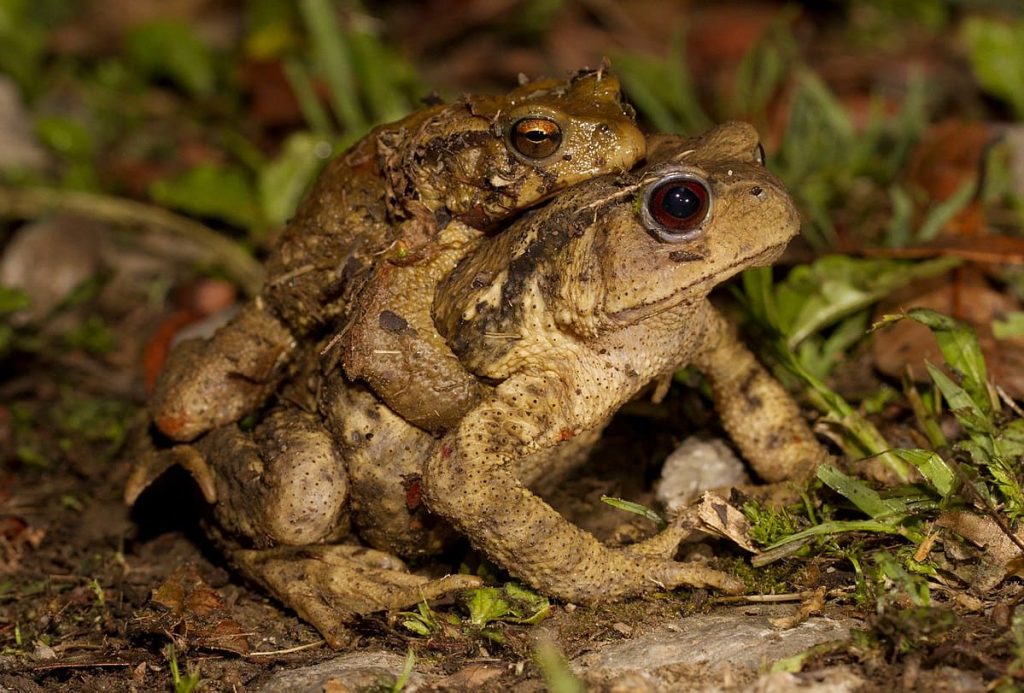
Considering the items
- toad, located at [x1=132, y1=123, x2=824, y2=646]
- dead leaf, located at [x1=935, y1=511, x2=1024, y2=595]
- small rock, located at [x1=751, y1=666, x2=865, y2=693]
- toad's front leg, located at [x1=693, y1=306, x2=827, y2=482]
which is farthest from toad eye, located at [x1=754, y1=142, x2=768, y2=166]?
small rock, located at [x1=751, y1=666, x2=865, y2=693]

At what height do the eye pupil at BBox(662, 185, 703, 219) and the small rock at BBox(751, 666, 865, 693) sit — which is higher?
the eye pupil at BBox(662, 185, 703, 219)

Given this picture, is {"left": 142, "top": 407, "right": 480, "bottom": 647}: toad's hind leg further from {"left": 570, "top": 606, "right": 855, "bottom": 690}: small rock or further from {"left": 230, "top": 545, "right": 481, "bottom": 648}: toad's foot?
{"left": 570, "top": 606, "right": 855, "bottom": 690}: small rock

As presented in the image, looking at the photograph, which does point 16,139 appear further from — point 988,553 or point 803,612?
point 988,553

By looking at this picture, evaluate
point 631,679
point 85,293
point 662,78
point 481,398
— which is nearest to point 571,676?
point 631,679

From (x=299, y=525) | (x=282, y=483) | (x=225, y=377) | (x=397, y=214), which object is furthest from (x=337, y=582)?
(x=397, y=214)

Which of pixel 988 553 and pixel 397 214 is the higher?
pixel 397 214

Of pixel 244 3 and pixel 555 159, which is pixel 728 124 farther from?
pixel 244 3

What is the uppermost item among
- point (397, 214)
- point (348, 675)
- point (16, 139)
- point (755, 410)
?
point (16, 139)

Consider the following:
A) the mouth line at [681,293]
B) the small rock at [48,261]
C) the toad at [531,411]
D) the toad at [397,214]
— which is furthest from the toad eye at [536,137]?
the small rock at [48,261]
